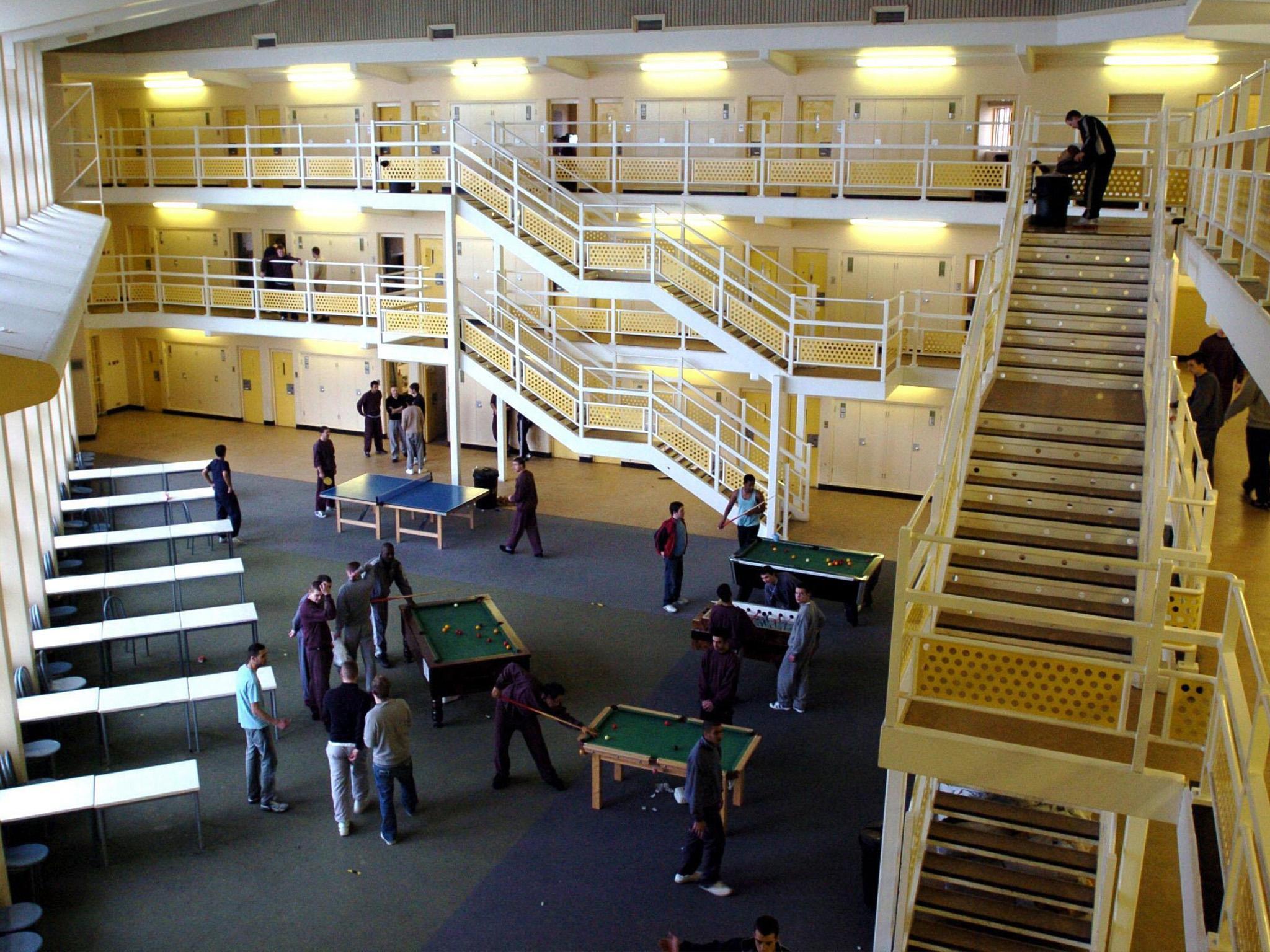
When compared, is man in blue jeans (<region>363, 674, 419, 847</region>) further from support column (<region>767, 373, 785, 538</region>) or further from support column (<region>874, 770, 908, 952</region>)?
support column (<region>767, 373, 785, 538</region>)

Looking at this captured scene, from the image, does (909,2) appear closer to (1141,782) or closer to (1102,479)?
(1102,479)

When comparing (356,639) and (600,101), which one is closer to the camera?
(356,639)

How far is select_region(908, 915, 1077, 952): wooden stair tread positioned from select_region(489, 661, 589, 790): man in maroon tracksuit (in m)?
3.74

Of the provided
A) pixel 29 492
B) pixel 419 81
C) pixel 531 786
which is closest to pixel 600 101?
pixel 419 81

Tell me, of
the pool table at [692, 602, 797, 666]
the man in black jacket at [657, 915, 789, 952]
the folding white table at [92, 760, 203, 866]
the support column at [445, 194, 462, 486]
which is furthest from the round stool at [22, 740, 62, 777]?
the support column at [445, 194, 462, 486]

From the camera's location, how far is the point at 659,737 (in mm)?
11133

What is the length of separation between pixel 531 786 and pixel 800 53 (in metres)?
14.9

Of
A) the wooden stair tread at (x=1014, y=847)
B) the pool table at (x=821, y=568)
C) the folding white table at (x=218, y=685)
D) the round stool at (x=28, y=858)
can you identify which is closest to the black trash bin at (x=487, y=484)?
the pool table at (x=821, y=568)

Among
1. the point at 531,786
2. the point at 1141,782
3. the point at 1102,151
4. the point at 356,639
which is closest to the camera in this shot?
the point at 1141,782

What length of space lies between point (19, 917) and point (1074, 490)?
9.37 m

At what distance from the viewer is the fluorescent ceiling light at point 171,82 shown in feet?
85.3

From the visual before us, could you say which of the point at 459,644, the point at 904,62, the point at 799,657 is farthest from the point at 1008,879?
the point at 904,62

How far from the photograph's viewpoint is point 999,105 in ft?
65.9

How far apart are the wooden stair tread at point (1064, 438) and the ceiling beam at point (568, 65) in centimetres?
1425
